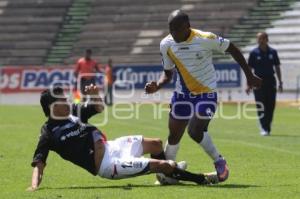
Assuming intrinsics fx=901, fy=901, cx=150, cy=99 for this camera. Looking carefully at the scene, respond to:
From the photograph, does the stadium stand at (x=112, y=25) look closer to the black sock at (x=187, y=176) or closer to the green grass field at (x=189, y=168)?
the green grass field at (x=189, y=168)

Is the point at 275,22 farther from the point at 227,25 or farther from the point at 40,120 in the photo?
the point at 40,120

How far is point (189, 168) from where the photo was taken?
12.0m

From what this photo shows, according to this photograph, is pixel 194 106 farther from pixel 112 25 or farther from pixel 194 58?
pixel 112 25

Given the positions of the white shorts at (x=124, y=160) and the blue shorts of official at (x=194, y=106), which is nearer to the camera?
the white shorts at (x=124, y=160)

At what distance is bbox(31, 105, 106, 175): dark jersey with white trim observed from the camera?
9.75m

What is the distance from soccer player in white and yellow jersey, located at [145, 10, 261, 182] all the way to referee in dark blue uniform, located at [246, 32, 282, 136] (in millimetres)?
8111

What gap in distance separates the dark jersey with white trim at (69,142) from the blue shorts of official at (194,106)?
3.78 feet

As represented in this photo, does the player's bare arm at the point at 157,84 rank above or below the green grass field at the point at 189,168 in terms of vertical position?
above

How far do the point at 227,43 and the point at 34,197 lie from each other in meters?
2.86

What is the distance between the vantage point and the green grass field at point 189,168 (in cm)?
923

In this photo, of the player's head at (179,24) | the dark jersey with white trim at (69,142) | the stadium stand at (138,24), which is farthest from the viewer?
the stadium stand at (138,24)

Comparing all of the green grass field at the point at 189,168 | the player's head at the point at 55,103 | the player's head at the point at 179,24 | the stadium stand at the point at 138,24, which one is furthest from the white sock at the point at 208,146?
the stadium stand at the point at 138,24

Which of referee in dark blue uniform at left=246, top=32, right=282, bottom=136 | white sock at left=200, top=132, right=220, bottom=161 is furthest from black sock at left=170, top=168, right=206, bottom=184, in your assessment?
referee in dark blue uniform at left=246, top=32, right=282, bottom=136

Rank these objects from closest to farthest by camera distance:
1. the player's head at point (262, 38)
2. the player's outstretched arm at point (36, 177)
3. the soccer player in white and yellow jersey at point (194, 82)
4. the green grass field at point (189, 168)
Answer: the green grass field at point (189, 168) < the player's outstretched arm at point (36, 177) < the soccer player in white and yellow jersey at point (194, 82) < the player's head at point (262, 38)
